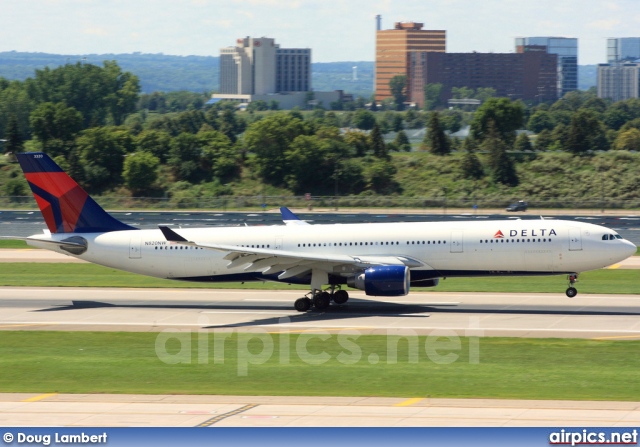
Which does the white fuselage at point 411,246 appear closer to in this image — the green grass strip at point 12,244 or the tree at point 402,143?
the green grass strip at point 12,244

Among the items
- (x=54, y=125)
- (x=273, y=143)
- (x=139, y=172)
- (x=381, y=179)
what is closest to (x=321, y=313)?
(x=381, y=179)

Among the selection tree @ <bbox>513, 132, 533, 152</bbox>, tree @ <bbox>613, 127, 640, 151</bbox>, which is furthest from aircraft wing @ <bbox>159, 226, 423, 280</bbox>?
tree @ <bbox>613, 127, 640, 151</bbox>

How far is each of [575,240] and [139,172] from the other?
90.8 metres

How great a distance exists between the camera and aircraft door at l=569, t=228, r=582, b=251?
4459 cm

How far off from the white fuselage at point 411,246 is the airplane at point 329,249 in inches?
1.9

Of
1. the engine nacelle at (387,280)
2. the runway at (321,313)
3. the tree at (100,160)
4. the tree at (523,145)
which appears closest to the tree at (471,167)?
the tree at (523,145)

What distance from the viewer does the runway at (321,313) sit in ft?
135

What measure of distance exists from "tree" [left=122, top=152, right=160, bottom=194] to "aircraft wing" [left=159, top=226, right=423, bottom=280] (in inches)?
3275

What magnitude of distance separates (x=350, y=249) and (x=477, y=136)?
104016 millimetres

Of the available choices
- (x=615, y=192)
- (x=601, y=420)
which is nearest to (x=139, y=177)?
(x=615, y=192)

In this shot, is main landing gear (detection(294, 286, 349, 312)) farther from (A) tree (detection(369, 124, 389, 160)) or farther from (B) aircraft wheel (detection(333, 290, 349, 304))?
(A) tree (detection(369, 124, 389, 160))

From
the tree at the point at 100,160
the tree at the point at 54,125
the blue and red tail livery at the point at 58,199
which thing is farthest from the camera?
the tree at the point at 54,125

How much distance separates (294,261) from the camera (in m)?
45.0

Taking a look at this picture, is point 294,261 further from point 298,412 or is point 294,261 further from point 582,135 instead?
point 582,135
